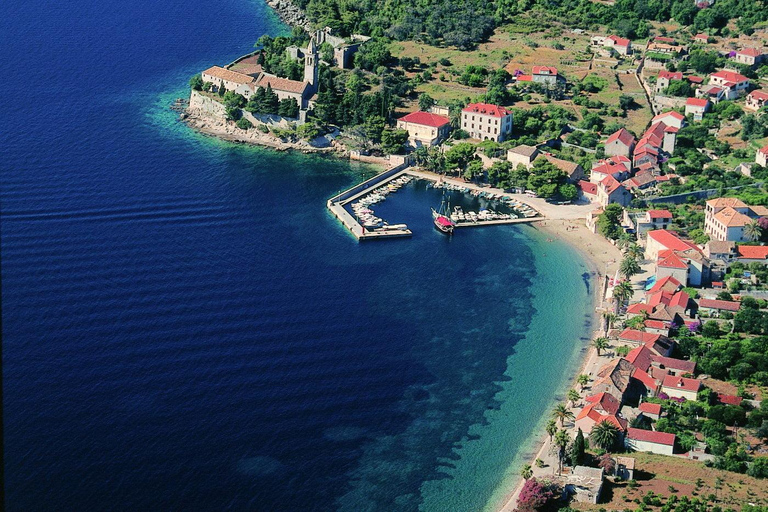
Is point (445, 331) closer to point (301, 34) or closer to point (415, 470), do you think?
point (415, 470)

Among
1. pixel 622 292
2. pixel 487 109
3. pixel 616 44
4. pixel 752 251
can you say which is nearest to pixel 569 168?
pixel 487 109

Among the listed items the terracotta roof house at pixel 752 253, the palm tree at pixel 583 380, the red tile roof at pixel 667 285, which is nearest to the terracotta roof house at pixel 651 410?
the palm tree at pixel 583 380

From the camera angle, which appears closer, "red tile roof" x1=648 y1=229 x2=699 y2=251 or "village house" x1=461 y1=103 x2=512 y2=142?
"red tile roof" x1=648 y1=229 x2=699 y2=251

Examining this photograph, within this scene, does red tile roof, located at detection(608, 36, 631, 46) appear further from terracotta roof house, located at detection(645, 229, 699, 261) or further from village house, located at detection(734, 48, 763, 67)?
terracotta roof house, located at detection(645, 229, 699, 261)

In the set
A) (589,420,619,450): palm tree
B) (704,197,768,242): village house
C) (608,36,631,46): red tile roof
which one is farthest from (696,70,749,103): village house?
(589,420,619,450): palm tree

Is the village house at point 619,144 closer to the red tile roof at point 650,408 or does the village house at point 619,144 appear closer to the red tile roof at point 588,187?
the red tile roof at point 588,187

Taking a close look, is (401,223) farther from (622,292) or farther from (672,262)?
(672,262)
